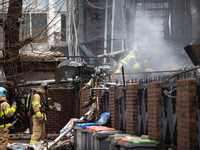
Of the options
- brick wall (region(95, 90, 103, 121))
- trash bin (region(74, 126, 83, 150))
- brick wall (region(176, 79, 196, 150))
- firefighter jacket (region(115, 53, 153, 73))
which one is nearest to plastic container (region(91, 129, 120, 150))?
trash bin (region(74, 126, 83, 150))

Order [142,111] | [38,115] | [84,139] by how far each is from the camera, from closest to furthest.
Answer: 1. [142,111]
2. [84,139]
3. [38,115]

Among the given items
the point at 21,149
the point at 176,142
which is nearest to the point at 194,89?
the point at 176,142

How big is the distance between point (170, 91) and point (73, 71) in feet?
26.0

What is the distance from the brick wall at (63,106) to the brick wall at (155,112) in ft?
24.6

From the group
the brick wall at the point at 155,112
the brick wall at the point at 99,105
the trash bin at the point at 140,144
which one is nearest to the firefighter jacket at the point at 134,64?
the brick wall at the point at 99,105

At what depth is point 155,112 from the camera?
5.50m

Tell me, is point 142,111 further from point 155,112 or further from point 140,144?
point 140,144

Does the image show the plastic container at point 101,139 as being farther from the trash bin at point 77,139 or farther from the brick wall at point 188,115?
the brick wall at point 188,115

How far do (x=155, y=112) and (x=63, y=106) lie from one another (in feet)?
26.1

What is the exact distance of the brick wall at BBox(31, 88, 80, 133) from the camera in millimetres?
12844

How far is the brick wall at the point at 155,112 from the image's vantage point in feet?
17.9

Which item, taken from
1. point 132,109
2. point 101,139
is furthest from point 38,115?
point 132,109

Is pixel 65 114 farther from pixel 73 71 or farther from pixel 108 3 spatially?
pixel 108 3

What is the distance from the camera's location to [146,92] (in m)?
6.06
